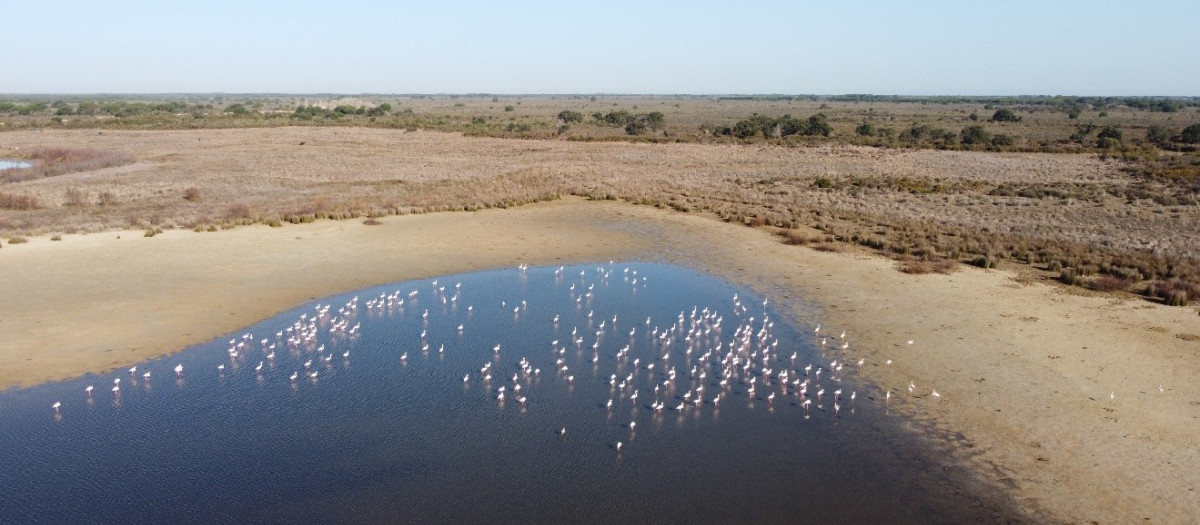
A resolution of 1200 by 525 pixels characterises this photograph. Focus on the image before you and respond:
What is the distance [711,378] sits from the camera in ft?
47.6

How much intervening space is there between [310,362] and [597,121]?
94.4 metres

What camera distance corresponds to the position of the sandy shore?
446 inches

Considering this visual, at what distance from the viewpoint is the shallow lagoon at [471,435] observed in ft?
32.6

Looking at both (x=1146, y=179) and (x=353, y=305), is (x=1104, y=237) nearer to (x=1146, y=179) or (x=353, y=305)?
(x=1146, y=179)

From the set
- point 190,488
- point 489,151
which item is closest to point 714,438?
point 190,488

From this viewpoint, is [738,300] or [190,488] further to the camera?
[738,300]

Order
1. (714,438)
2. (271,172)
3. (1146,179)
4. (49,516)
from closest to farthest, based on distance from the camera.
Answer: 1. (49,516)
2. (714,438)
3. (1146,179)
4. (271,172)

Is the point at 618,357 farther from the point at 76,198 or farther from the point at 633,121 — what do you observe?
the point at 633,121

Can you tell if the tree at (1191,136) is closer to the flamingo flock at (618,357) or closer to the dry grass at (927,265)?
the dry grass at (927,265)

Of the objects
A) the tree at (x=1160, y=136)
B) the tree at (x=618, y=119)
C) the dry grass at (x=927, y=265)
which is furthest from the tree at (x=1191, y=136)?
the dry grass at (x=927, y=265)

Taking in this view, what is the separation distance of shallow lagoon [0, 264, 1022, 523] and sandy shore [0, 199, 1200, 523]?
47.0 inches

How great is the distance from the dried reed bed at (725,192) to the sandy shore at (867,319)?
2640 millimetres

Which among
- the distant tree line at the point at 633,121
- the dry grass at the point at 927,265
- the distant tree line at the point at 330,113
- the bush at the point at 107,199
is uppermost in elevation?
the distant tree line at the point at 330,113

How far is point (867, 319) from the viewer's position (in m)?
18.1
